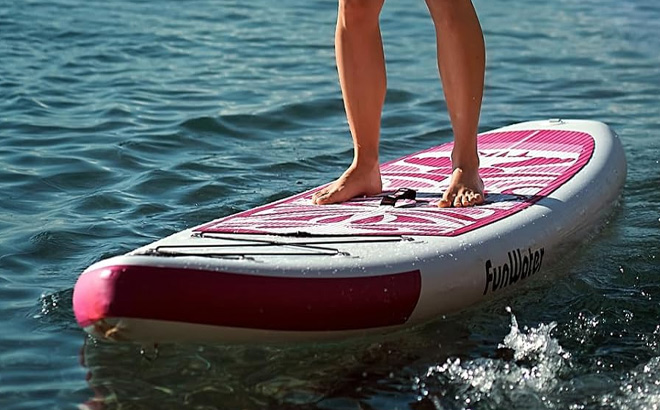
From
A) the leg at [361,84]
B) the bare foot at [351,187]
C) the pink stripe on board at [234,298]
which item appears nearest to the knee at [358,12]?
the leg at [361,84]

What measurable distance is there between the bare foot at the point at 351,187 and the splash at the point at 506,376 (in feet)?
3.18

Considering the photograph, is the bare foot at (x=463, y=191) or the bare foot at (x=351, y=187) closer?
the bare foot at (x=463, y=191)

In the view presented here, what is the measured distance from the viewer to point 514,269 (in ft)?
14.7

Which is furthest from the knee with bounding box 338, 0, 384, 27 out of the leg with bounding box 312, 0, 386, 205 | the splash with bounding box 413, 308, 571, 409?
the splash with bounding box 413, 308, 571, 409

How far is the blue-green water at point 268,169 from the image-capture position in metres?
3.90

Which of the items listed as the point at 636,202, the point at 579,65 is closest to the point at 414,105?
the point at 579,65

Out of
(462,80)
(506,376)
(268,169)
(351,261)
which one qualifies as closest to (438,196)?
(462,80)

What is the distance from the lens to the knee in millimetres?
4711

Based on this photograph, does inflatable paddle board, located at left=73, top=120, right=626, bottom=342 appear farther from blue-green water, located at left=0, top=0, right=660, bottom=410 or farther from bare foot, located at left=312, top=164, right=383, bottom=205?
blue-green water, located at left=0, top=0, right=660, bottom=410

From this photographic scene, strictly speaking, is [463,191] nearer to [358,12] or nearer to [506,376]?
[358,12]

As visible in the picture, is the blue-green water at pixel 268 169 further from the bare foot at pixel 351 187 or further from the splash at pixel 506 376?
the bare foot at pixel 351 187

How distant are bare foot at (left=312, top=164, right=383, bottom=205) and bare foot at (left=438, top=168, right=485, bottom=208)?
12.1 inches

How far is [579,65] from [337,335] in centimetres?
582

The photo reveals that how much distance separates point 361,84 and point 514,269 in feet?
3.05
